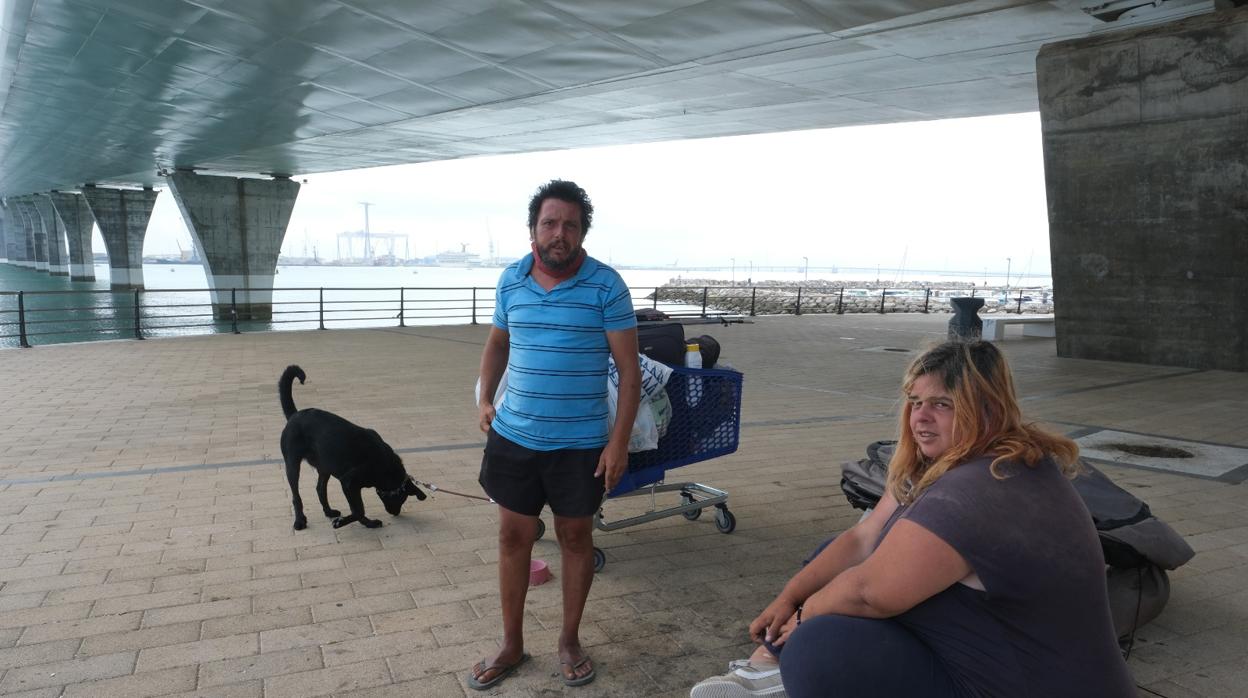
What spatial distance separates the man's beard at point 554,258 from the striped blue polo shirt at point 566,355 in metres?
0.07

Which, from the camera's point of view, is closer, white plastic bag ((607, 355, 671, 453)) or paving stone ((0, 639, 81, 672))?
paving stone ((0, 639, 81, 672))

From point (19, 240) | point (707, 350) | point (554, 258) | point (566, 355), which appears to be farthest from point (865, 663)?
point (19, 240)

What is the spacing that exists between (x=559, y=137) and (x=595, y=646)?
27.7 metres

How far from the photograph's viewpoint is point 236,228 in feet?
135

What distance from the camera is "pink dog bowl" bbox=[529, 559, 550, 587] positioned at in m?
3.91

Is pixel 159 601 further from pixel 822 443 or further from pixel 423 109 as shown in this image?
pixel 423 109

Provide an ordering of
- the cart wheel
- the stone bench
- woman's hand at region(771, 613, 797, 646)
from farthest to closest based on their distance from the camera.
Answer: the stone bench, the cart wheel, woman's hand at region(771, 613, 797, 646)

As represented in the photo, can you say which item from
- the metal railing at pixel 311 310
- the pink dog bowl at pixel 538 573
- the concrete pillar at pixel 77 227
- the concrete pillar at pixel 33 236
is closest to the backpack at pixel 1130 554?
the pink dog bowl at pixel 538 573

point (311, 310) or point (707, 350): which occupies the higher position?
point (311, 310)

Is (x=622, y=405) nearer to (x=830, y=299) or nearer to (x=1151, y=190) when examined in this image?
(x=1151, y=190)

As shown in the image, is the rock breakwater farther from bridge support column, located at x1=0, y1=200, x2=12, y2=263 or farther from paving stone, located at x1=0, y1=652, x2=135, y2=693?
bridge support column, located at x1=0, y1=200, x2=12, y2=263

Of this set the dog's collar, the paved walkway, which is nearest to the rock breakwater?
the paved walkway

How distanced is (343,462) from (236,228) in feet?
136

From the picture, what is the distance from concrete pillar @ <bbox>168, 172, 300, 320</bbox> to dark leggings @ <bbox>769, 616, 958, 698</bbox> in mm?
41241
